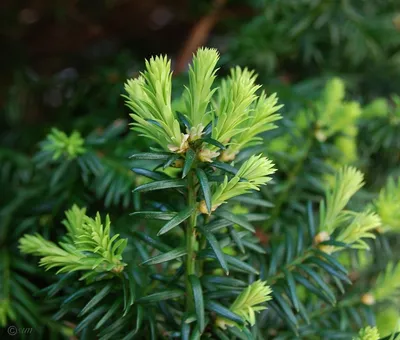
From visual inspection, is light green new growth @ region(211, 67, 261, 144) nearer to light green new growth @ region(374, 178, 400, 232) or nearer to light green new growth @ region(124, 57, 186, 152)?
light green new growth @ region(124, 57, 186, 152)

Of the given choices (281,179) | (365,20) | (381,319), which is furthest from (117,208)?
(365,20)

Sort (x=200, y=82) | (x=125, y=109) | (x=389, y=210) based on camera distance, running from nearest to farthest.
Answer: (x=200, y=82) → (x=389, y=210) → (x=125, y=109)

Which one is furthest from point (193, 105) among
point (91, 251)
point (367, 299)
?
point (367, 299)

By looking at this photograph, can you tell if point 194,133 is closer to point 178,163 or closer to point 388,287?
point 178,163

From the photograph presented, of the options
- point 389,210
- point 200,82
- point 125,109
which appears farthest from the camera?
point 125,109

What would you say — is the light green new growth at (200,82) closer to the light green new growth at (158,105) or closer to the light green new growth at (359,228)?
the light green new growth at (158,105)

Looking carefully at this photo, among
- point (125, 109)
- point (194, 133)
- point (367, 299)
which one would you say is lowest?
point (367, 299)

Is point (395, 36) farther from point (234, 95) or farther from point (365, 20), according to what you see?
point (234, 95)
